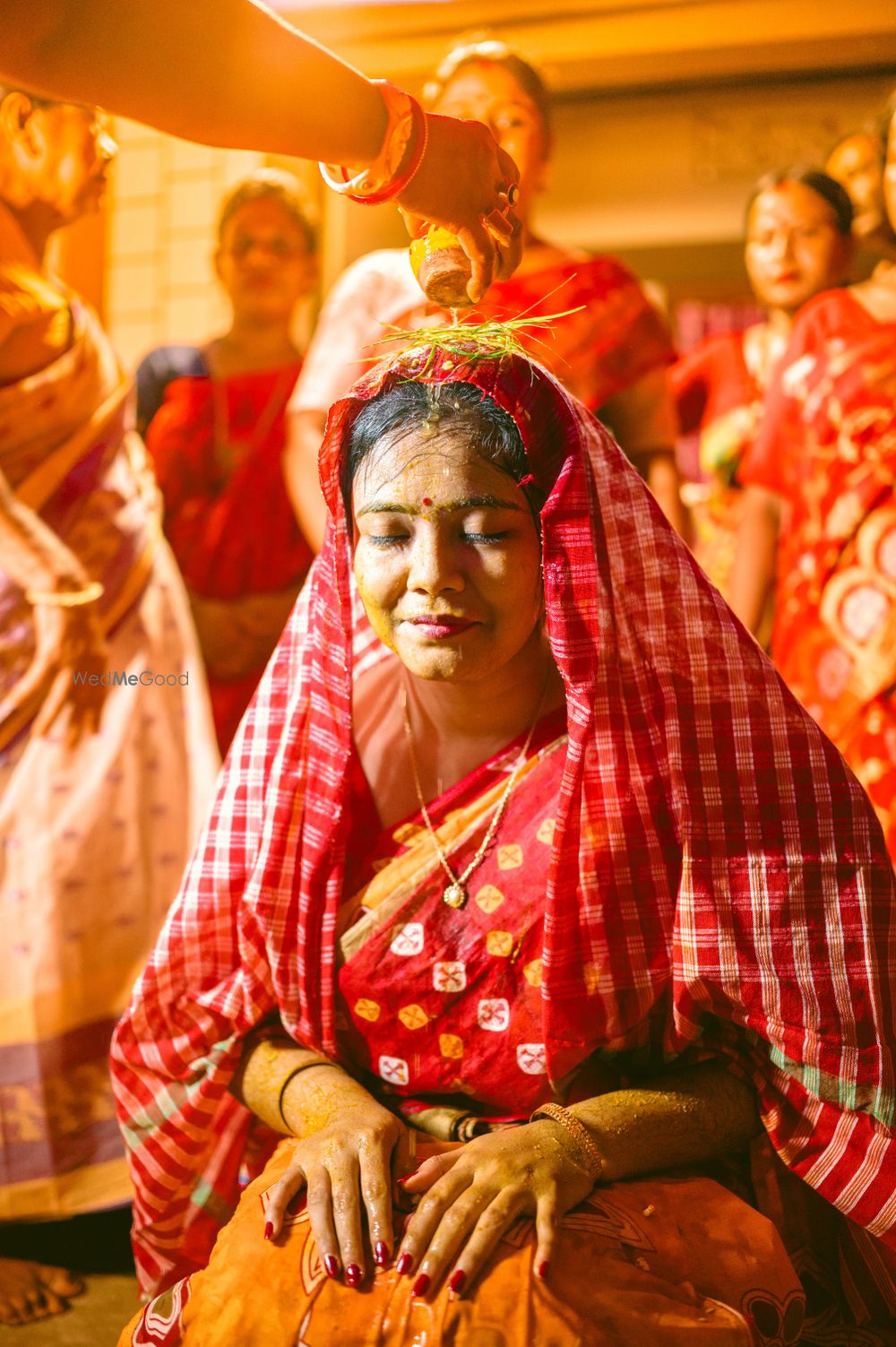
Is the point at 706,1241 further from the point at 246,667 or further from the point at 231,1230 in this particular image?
the point at 246,667

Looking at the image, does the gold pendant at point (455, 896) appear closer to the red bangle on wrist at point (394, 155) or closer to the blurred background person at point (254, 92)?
the blurred background person at point (254, 92)

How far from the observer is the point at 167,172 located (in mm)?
4984

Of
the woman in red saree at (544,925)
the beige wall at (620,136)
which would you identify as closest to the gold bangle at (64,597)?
the woman in red saree at (544,925)

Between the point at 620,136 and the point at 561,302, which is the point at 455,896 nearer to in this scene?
the point at 561,302

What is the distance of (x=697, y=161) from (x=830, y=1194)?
15.2ft

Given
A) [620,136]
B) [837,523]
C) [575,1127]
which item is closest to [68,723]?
[575,1127]

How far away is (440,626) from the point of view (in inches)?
60.6

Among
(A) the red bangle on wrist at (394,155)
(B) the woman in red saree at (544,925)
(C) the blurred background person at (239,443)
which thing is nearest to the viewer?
(B) the woman in red saree at (544,925)

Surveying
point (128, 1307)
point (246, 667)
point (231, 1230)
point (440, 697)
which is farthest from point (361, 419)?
point (246, 667)

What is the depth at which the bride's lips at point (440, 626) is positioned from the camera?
1.54 meters

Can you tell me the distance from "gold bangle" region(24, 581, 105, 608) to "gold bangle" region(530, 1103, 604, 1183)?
1.65 metres

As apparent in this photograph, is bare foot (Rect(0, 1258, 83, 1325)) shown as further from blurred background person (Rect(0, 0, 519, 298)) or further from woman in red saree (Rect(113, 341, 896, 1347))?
blurred background person (Rect(0, 0, 519, 298))

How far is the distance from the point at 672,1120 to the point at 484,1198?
29cm

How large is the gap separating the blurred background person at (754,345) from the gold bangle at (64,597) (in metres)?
1.61
